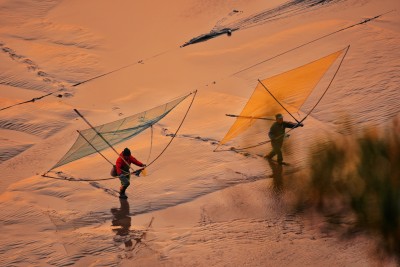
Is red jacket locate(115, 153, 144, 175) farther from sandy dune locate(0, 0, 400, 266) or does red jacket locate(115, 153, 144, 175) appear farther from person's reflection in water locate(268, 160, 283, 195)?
person's reflection in water locate(268, 160, 283, 195)

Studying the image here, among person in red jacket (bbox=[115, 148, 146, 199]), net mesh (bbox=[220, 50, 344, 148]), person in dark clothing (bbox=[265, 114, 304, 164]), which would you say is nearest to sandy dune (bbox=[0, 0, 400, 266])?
person in red jacket (bbox=[115, 148, 146, 199])

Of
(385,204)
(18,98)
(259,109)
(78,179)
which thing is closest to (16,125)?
(18,98)

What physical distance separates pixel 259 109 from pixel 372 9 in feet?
26.0

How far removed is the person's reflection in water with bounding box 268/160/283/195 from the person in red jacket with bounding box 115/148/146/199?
2.41 meters

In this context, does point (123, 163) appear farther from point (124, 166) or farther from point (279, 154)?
point (279, 154)

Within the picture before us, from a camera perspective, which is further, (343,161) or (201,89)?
(201,89)

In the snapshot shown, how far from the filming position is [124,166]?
11.1 meters

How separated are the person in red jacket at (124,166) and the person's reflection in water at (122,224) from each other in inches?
13.0

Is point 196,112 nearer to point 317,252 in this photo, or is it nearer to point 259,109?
point 259,109

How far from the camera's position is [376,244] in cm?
962

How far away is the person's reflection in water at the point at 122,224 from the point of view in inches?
403

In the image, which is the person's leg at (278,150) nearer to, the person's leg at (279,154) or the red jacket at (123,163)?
the person's leg at (279,154)

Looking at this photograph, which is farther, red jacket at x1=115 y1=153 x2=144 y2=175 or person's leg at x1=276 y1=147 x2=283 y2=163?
→ person's leg at x1=276 y1=147 x2=283 y2=163

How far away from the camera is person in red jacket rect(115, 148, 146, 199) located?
36.2 ft
